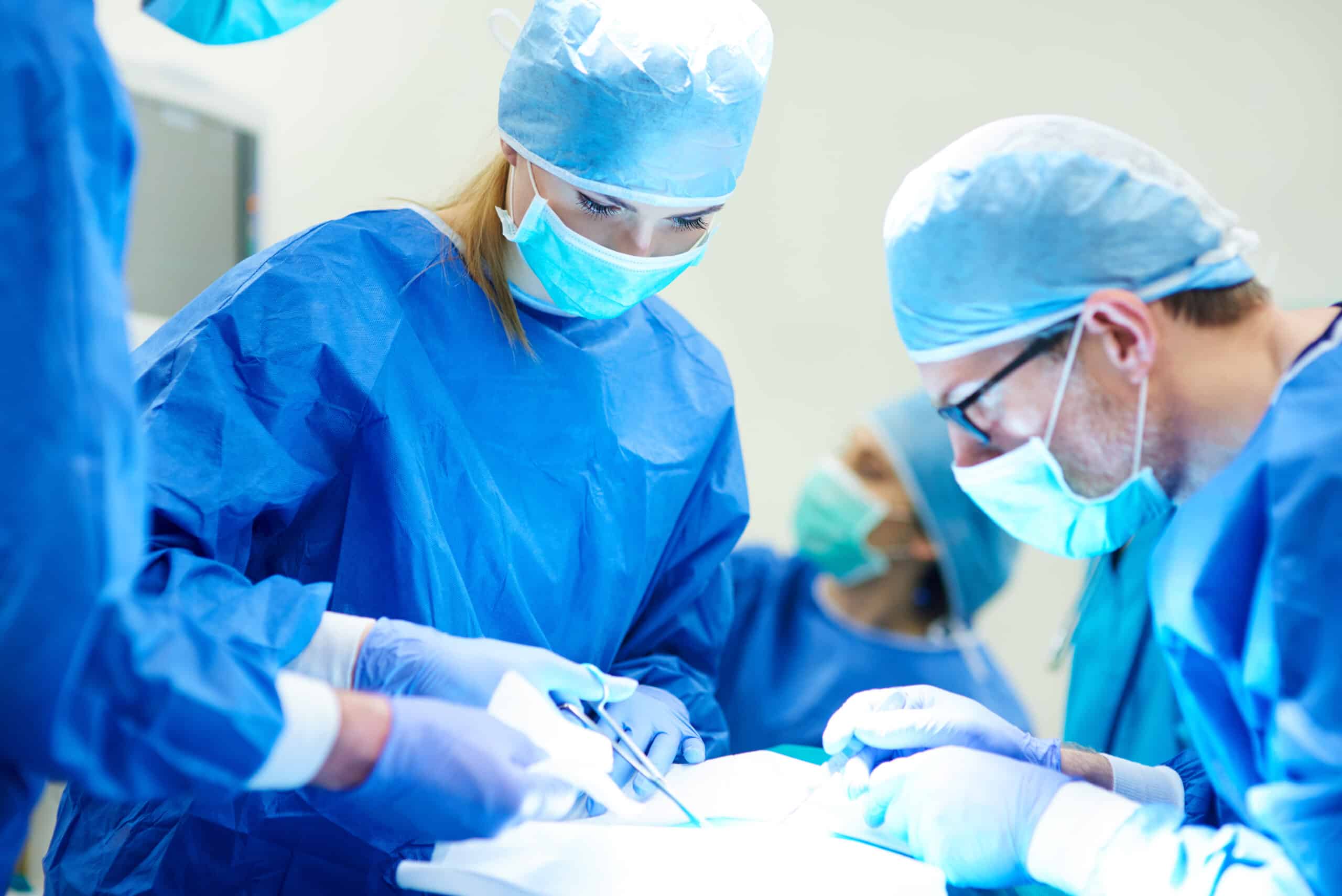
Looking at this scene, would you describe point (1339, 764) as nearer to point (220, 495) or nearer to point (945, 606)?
point (220, 495)

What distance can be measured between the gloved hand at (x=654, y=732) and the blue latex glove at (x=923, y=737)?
19cm

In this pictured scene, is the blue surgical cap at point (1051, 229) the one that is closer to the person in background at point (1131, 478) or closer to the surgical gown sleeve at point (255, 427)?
the person in background at point (1131, 478)

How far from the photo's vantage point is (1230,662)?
93 cm

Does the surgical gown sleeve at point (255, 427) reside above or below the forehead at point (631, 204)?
below

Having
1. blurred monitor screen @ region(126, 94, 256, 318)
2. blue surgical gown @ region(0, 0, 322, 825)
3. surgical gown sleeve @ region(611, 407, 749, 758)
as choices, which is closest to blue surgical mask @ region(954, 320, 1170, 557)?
surgical gown sleeve @ region(611, 407, 749, 758)

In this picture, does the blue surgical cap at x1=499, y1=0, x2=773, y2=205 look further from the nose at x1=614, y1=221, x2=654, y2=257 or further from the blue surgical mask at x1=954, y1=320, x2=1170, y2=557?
the blue surgical mask at x1=954, y1=320, x2=1170, y2=557

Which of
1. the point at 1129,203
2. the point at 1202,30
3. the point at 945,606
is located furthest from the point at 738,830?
the point at 1202,30

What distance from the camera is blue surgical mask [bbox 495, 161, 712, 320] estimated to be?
1360 mm

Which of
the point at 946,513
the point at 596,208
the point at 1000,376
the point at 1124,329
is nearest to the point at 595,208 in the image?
the point at 596,208

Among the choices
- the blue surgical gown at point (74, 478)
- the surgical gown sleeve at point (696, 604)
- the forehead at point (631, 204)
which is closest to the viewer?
the blue surgical gown at point (74, 478)

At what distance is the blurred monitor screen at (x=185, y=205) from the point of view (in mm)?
2342

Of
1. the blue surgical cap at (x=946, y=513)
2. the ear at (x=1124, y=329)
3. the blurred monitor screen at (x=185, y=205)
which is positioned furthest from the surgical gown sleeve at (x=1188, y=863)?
the blurred monitor screen at (x=185, y=205)

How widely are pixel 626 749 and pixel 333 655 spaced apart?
388 mm

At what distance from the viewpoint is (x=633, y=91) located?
1301 mm
